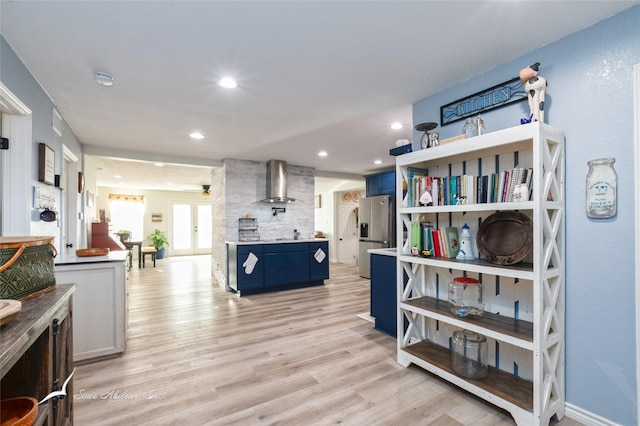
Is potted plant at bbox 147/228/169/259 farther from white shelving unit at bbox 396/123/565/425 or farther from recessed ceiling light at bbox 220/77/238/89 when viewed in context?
white shelving unit at bbox 396/123/565/425

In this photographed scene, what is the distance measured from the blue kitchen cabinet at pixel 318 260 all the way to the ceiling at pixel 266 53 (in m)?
2.59

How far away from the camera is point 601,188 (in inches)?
64.9

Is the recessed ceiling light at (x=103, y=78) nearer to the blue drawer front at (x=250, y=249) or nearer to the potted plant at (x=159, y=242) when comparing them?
the blue drawer front at (x=250, y=249)

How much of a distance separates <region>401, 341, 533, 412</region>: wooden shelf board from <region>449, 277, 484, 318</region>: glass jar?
41 centimetres

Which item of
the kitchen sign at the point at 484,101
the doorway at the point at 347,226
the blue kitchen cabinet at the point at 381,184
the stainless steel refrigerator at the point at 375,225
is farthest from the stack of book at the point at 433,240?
the doorway at the point at 347,226

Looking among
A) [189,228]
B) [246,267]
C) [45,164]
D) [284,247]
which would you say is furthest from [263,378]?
[189,228]

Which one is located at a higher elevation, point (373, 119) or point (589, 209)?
point (373, 119)

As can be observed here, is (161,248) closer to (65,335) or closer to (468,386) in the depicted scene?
(65,335)

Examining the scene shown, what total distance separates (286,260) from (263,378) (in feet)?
9.52

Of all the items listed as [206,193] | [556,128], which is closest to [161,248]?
[206,193]

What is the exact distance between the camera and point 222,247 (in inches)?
211

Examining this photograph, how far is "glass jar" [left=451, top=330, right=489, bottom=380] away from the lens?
202 centimetres

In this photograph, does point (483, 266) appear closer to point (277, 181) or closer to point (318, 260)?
point (318, 260)

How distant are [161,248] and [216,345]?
7.61 metres
